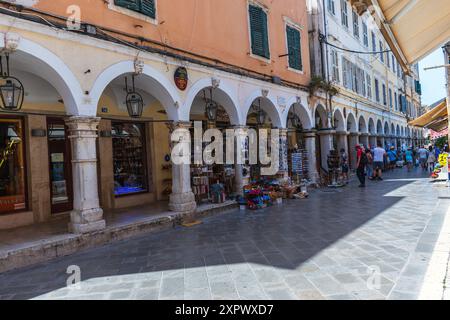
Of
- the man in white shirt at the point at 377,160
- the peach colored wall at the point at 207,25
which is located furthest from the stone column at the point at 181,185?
the man in white shirt at the point at 377,160

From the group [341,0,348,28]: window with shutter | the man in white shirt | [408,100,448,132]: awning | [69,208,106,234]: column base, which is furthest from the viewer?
[341,0,348,28]: window with shutter

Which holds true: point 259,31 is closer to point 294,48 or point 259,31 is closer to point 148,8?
point 294,48

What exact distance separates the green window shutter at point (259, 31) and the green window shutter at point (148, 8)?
4.23 meters

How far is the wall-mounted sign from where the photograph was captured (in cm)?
866

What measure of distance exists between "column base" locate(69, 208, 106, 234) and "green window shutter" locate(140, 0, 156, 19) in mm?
4419

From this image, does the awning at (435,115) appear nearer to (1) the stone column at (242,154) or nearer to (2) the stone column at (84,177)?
(1) the stone column at (242,154)

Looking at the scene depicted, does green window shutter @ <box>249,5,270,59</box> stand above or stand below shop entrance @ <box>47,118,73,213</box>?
above

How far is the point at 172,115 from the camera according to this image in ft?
28.8

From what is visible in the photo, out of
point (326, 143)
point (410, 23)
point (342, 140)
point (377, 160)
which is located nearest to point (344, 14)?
point (342, 140)

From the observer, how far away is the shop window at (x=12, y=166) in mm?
7949

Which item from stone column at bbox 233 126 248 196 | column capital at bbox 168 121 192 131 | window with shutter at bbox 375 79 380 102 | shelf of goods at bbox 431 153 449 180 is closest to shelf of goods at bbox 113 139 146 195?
column capital at bbox 168 121 192 131

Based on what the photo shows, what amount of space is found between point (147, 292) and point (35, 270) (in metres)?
2.31

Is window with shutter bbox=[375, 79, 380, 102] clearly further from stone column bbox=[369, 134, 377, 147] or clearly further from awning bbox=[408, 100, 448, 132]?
awning bbox=[408, 100, 448, 132]
